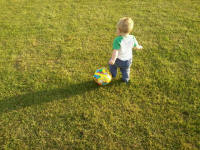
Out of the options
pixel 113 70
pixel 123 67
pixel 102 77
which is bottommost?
pixel 102 77

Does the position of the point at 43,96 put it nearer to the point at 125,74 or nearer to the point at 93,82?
the point at 93,82

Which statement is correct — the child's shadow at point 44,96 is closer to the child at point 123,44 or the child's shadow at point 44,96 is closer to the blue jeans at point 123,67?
the blue jeans at point 123,67

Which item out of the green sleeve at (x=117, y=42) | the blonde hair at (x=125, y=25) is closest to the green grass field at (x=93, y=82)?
the green sleeve at (x=117, y=42)

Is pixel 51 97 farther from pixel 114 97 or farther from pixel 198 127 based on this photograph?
pixel 198 127

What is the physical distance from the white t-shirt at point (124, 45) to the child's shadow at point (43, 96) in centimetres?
95

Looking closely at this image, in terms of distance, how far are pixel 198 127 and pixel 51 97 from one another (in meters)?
2.83

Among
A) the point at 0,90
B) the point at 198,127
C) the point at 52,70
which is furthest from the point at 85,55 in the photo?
the point at 198,127

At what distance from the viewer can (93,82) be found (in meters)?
3.65

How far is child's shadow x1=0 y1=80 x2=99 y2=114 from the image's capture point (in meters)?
3.31

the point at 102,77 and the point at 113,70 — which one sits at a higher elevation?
the point at 113,70

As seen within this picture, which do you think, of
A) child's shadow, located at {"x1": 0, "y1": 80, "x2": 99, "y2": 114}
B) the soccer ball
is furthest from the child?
child's shadow, located at {"x1": 0, "y1": 80, "x2": 99, "y2": 114}

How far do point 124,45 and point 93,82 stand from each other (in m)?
1.17

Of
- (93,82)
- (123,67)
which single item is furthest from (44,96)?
(123,67)

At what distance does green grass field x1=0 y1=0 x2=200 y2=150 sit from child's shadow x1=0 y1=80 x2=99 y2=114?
0.02 meters
